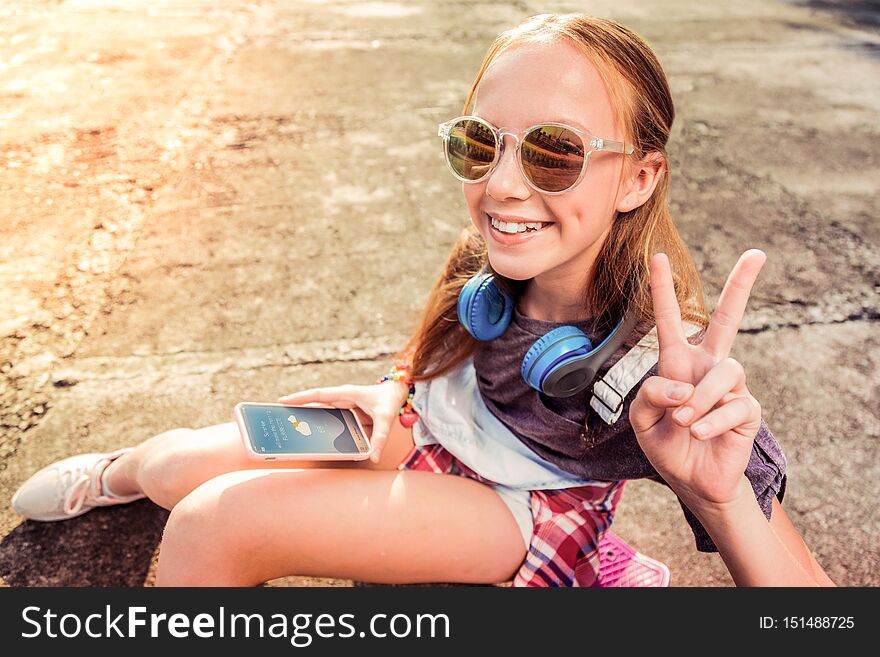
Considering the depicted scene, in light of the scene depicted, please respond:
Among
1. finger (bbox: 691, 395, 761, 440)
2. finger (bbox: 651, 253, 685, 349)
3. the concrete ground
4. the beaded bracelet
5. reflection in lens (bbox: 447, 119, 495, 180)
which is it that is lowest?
the concrete ground

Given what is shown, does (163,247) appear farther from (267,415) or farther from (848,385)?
(848,385)

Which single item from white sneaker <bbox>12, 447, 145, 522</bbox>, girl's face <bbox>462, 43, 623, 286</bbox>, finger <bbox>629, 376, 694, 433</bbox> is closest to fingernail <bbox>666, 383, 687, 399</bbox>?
finger <bbox>629, 376, 694, 433</bbox>

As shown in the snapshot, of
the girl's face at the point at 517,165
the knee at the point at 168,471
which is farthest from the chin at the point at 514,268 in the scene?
A: the knee at the point at 168,471

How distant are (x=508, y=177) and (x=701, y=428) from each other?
2.00 ft

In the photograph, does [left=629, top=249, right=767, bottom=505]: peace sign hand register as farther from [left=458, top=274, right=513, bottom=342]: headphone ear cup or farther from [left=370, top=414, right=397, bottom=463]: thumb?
[left=370, top=414, right=397, bottom=463]: thumb

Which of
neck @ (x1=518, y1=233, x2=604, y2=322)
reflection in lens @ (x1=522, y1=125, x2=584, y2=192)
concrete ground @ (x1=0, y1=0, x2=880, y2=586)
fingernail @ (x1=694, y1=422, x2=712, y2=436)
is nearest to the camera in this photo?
fingernail @ (x1=694, y1=422, x2=712, y2=436)

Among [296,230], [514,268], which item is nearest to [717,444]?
[514,268]

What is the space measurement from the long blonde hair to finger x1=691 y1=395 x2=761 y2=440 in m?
0.34

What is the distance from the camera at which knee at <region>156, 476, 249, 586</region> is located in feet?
5.31

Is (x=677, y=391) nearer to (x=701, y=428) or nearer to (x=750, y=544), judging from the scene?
(x=701, y=428)

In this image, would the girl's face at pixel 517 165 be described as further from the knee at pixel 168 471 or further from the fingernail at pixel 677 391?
the knee at pixel 168 471

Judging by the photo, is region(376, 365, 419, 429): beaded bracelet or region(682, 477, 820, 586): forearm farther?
region(376, 365, 419, 429): beaded bracelet

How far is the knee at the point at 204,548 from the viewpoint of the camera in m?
1.62

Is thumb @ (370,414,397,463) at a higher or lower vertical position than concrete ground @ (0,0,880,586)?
higher
